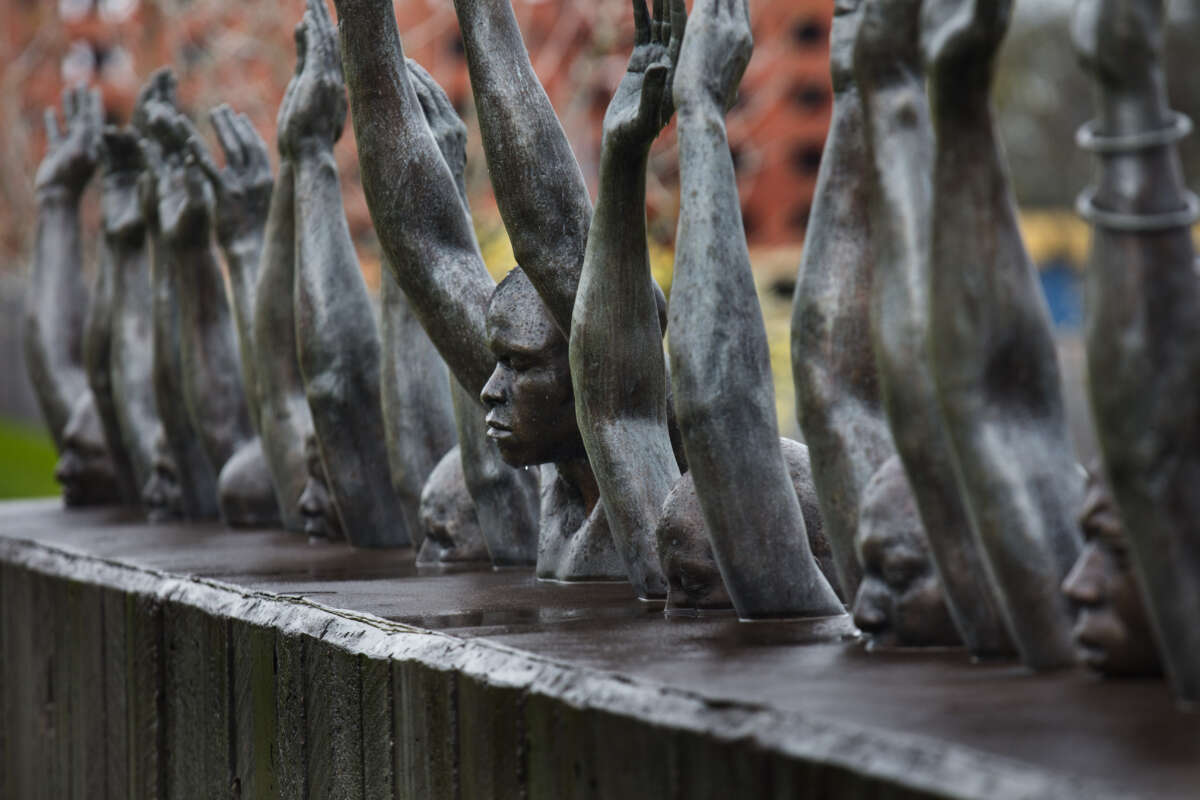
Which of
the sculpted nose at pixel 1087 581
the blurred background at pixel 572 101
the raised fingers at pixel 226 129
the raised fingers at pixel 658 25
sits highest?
the blurred background at pixel 572 101

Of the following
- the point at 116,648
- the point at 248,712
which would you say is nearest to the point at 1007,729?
the point at 248,712

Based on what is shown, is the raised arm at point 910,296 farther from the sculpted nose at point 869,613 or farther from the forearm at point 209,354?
the forearm at point 209,354

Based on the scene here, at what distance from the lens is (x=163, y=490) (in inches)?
307

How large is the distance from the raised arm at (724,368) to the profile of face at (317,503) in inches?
106

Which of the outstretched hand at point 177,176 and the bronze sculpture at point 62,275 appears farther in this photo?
the bronze sculpture at point 62,275

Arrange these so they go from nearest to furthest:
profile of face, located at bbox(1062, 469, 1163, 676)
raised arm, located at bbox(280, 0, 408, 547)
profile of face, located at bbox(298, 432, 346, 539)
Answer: profile of face, located at bbox(1062, 469, 1163, 676) < raised arm, located at bbox(280, 0, 408, 547) < profile of face, located at bbox(298, 432, 346, 539)

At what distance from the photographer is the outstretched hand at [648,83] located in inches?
163

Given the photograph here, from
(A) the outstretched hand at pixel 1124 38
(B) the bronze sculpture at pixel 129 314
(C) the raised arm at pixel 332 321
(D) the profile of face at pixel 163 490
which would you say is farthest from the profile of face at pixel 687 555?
(B) the bronze sculpture at pixel 129 314

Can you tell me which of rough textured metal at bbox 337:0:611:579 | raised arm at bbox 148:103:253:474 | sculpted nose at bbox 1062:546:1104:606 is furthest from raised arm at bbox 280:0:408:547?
sculpted nose at bbox 1062:546:1104:606

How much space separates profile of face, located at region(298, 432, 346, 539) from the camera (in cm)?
644

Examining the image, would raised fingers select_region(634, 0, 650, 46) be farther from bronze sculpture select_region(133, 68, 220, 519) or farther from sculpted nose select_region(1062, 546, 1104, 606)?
bronze sculpture select_region(133, 68, 220, 519)

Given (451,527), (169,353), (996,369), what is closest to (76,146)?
(169,353)

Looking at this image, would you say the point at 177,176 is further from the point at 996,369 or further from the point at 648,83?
the point at 996,369

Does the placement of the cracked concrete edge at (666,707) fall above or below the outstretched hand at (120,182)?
below
